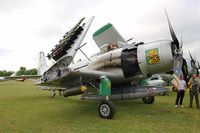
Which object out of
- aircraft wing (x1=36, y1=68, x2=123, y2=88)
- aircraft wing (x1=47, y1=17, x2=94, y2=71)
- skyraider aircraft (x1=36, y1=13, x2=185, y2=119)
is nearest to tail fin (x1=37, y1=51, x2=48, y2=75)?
skyraider aircraft (x1=36, y1=13, x2=185, y2=119)

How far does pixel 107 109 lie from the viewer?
8.36 metres

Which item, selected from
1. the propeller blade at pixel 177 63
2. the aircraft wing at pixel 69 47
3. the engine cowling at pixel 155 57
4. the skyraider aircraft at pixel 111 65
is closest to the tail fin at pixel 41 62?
the skyraider aircraft at pixel 111 65

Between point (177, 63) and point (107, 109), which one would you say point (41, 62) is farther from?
point (177, 63)

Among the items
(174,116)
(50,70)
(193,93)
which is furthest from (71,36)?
(193,93)

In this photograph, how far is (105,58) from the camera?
1009 cm

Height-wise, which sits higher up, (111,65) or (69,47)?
(69,47)

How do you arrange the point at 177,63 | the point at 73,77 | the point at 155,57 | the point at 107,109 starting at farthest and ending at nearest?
1. the point at 73,77
2. the point at 155,57
3. the point at 177,63
4. the point at 107,109

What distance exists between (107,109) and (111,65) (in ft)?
7.01

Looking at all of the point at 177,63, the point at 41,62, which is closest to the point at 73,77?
the point at 177,63

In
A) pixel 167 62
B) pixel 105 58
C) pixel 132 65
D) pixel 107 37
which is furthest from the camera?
pixel 107 37

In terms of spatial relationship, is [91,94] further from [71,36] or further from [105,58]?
[71,36]

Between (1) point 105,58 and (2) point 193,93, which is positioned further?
(2) point 193,93

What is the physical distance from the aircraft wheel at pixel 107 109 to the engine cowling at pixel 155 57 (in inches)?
74.9

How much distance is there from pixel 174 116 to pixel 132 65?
2.48 m
